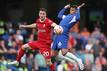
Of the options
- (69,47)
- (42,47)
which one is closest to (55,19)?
(69,47)

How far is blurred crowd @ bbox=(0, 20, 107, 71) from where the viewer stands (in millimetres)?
23844

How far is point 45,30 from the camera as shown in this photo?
1989 centimetres

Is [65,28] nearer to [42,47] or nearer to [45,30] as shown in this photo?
[45,30]

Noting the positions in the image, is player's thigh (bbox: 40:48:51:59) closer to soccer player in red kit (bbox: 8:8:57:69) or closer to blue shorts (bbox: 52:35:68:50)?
soccer player in red kit (bbox: 8:8:57:69)

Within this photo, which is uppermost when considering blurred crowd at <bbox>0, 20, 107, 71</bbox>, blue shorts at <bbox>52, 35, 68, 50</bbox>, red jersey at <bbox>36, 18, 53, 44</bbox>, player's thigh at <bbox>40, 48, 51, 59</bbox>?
red jersey at <bbox>36, 18, 53, 44</bbox>

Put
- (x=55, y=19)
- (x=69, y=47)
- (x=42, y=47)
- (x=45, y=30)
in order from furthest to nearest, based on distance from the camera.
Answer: (x=55, y=19)
(x=69, y=47)
(x=42, y=47)
(x=45, y=30)

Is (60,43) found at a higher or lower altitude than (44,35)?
lower

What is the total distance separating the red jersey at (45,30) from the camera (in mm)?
Result: 19850

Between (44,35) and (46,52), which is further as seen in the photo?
(46,52)

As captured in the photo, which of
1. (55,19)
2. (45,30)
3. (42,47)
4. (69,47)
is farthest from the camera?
(55,19)

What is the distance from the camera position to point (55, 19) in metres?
29.9

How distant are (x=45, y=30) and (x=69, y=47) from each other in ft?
16.0

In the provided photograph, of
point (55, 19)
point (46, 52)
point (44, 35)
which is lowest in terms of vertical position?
point (55, 19)

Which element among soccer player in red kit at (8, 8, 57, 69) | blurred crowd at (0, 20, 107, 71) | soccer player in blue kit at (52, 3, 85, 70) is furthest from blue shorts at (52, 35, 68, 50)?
blurred crowd at (0, 20, 107, 71)
